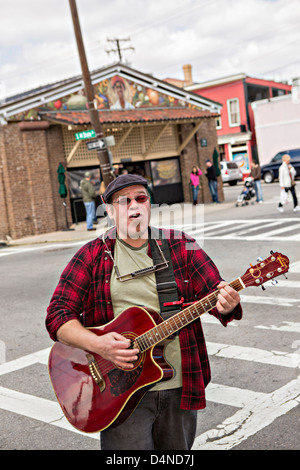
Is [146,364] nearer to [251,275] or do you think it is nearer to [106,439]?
[106,439]

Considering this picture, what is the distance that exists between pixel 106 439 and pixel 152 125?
22726mm

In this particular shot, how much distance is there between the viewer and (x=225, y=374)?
5.25 metres

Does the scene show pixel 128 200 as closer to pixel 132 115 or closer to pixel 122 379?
pixel 122 379

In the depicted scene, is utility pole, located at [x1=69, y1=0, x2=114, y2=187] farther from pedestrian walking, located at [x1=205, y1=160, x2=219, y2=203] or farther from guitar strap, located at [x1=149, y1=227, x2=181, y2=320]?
guitar strap, located at [x1=149, y1=227, x2=181, y2=320]

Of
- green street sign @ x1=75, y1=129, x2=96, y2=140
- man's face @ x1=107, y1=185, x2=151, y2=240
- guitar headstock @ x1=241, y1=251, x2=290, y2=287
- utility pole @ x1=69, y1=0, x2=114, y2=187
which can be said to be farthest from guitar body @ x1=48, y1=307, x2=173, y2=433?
green street sign @ x1=75, y1=129, x2=96, y2=140

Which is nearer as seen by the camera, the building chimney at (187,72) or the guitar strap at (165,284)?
the guitar strap at (165,284)

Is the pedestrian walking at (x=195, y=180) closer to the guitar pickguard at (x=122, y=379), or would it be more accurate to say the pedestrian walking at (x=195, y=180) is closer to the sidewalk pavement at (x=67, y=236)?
the sidewalk pavement at (x=67, y=236)

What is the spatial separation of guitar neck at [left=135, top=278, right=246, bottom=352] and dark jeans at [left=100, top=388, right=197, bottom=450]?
263mm

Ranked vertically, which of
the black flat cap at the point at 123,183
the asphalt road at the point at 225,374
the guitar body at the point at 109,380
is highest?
the black flat cap at the point at 123,183

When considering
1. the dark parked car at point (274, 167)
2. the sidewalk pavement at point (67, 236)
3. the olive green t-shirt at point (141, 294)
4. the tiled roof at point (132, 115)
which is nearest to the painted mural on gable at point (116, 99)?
the tiled roof at point (132, 115)

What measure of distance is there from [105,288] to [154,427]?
733 mm

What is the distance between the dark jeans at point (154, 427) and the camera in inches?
106

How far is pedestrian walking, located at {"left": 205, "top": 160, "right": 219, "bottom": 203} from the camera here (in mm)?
23786

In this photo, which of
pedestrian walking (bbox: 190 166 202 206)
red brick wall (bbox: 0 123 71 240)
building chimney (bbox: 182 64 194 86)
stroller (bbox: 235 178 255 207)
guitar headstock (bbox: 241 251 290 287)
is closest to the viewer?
guitar headstock (bbox: 241 251 290 287)
